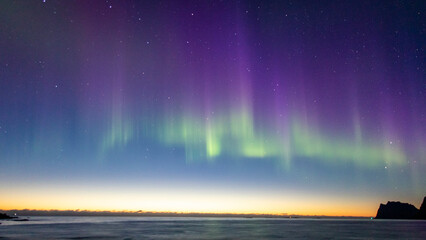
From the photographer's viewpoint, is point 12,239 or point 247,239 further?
point 247,239

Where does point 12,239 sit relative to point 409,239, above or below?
above

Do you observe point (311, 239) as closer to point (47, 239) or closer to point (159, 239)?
point (159, 239)

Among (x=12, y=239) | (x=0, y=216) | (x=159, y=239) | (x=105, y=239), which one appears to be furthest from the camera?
(x=0, y=216)

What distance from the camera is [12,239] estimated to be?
4756cm

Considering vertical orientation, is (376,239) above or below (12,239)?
below

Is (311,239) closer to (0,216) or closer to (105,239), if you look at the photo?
(105,239)

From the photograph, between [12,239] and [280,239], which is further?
[280,239]

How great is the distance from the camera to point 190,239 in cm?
5575

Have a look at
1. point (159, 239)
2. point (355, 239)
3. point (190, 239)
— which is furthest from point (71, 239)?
point (355, 239)

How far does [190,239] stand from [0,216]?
139m

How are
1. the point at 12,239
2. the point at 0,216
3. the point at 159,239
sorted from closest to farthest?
1. the point at 12,239
2. the point at 159,239
3. the point at 0,216

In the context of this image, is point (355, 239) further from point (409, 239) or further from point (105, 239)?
point (105, 239)

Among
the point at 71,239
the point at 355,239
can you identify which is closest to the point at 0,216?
the point at 71,239

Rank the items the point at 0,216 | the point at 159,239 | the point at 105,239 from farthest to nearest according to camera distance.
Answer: the point at 0,216, the point at 159,239, the point at 105,239
